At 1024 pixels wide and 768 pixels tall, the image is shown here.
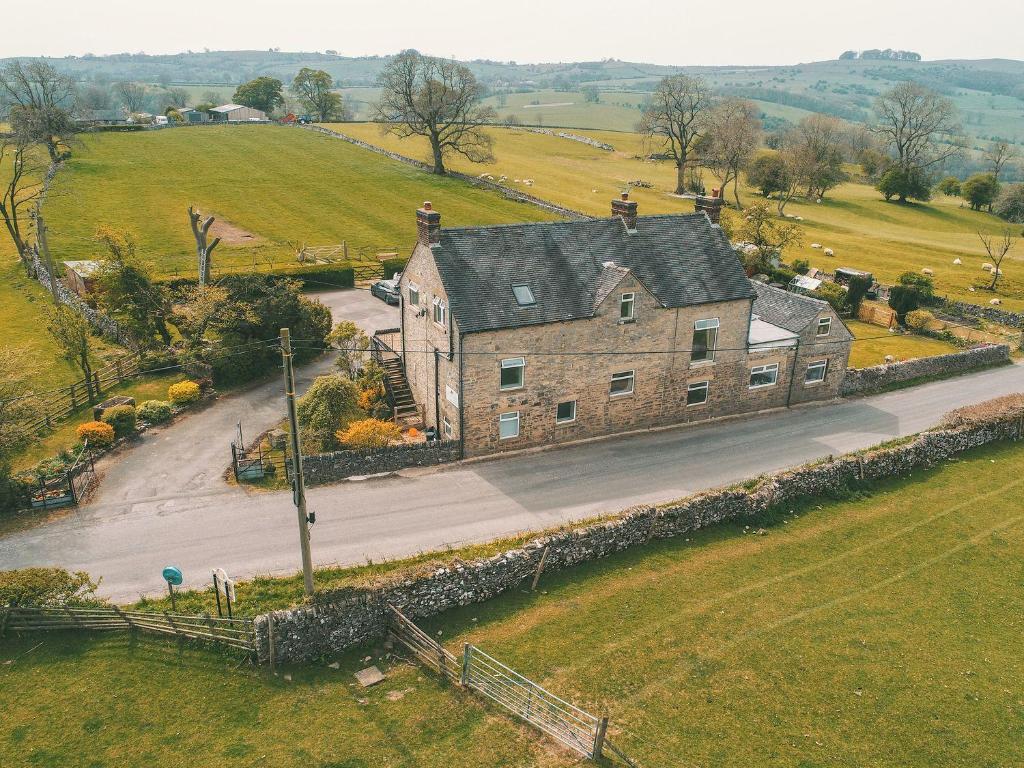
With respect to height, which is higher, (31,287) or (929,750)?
(31,287)

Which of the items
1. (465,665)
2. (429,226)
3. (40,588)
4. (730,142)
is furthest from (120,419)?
(730,142)

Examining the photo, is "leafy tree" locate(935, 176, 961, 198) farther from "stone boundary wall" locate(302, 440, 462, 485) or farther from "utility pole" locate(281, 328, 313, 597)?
"utility pole" locate(281, 328, 313, 597)

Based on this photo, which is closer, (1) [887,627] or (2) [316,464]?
(1) [887,627]

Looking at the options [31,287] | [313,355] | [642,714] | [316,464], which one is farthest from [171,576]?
[31,287]

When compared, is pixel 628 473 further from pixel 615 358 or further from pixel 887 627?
pixel 887 627

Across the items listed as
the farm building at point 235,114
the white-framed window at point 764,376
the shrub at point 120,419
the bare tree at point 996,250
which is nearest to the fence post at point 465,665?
the shrub at point 120,419

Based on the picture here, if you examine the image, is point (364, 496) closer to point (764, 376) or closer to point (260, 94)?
point (764, 376)
